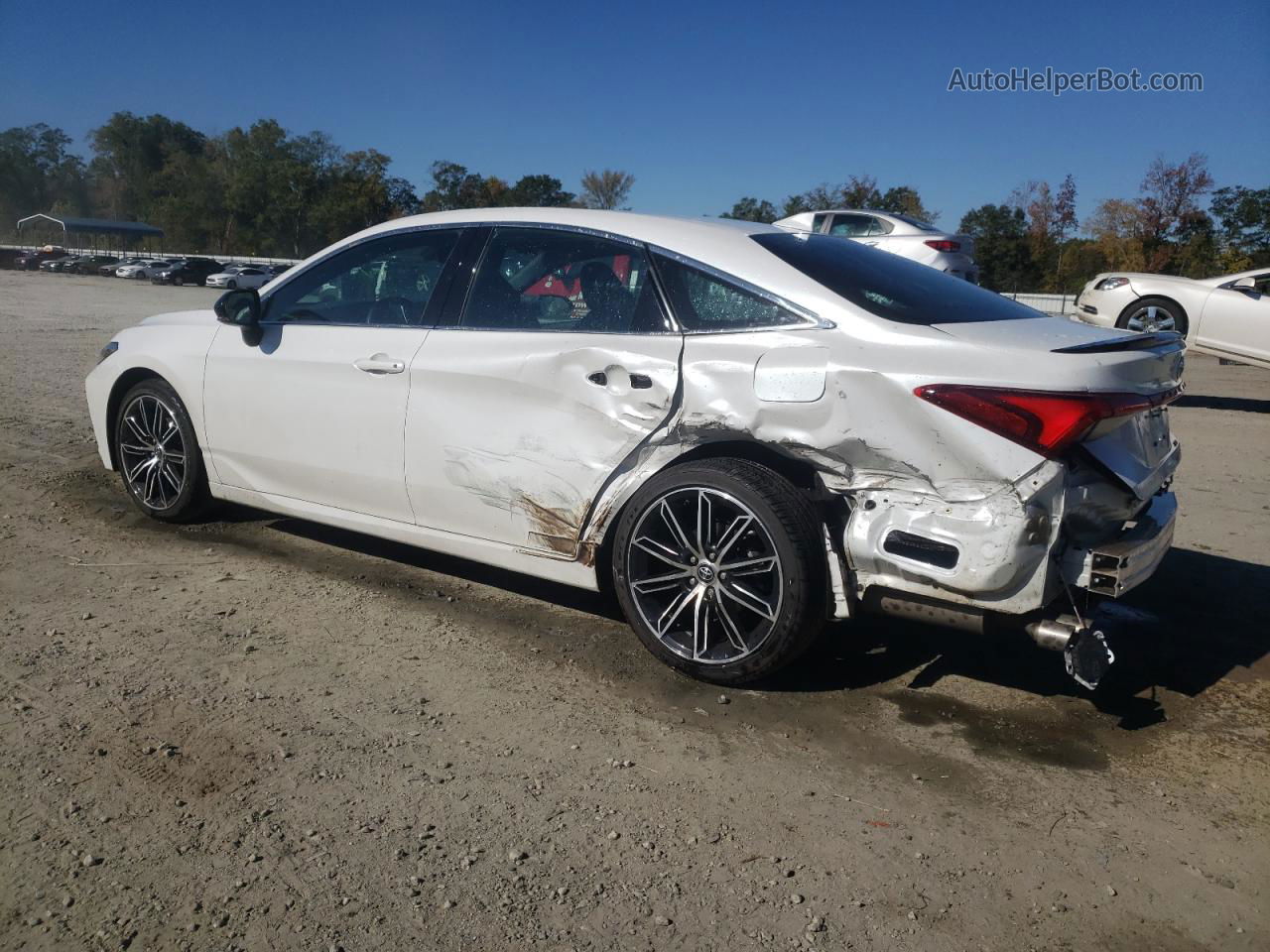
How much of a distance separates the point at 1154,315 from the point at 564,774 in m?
11.9

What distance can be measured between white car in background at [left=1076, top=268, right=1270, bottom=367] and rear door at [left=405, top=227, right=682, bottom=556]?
10214 millimetres

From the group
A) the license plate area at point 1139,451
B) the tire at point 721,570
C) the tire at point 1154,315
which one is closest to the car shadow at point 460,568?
the tire at point 721,570

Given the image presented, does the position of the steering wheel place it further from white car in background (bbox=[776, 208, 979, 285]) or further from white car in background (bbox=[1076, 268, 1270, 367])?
white car in background (bbox=[776, 208, 979, 285])

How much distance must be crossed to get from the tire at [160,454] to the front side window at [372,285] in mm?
783

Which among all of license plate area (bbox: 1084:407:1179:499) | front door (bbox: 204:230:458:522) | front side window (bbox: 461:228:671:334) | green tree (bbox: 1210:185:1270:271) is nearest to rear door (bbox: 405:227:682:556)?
front side window (bbox: 461:228:671:334)

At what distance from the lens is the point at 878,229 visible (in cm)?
1541

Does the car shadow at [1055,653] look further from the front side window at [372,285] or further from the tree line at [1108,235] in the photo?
the tree line at [1108,235]

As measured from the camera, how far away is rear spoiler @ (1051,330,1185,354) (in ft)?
10.4

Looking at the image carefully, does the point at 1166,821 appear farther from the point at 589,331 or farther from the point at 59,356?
the point at 59,356

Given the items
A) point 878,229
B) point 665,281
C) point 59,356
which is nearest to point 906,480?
point 665,281

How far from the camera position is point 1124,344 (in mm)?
3326

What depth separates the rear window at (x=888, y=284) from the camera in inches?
138

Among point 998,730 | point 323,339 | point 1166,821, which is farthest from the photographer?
point 323,339

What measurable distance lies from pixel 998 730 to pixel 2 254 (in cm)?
Result: 7950
